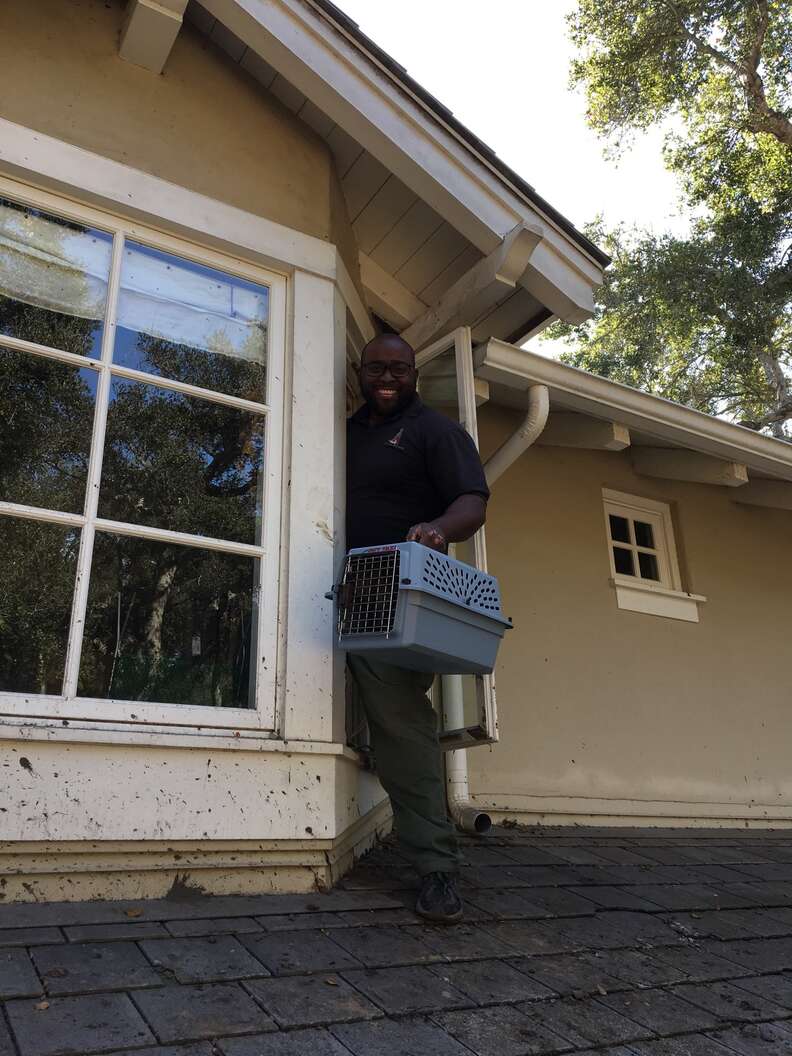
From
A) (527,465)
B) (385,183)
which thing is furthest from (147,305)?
(527,465)

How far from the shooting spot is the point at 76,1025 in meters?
1.45

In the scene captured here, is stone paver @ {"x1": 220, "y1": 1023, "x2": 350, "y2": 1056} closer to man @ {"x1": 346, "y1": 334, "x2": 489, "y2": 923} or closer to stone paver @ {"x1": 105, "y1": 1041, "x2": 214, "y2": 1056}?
stone paver @ {"x1": 105, "y1": 1041, "x2": 214, "y2": 1056}

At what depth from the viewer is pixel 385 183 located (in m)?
3.87

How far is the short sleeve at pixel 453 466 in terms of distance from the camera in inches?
112

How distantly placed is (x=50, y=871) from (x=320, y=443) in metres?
1.57

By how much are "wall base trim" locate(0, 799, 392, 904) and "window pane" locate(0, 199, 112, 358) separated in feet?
4.99

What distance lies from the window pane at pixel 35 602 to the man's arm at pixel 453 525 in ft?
3.34

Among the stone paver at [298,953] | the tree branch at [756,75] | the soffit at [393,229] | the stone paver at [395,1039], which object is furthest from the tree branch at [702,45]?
the stone paver at [395,1039]

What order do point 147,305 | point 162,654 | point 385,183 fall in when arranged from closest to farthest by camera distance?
point 162,654 → point 147,305 → point 385,183

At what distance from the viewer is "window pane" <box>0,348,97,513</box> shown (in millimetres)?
2508

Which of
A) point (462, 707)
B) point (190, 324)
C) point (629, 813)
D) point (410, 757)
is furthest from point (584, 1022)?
point (629, 813)

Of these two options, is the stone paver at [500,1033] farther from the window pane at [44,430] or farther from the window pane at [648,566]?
the window pane at [648,566]

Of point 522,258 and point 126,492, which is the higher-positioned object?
point 522,258

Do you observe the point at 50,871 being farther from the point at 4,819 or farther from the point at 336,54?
the point at 336,54
